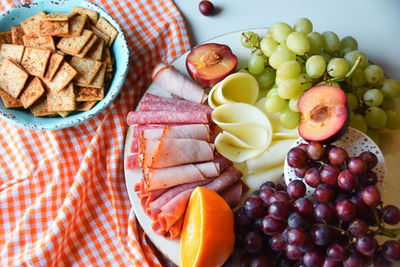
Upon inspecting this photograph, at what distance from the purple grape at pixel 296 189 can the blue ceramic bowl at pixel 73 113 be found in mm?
687

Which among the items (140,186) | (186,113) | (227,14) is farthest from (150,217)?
(227,14)

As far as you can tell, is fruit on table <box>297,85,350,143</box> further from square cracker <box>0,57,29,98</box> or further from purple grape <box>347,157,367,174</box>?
square cracker <box>0,57,29,98</box>

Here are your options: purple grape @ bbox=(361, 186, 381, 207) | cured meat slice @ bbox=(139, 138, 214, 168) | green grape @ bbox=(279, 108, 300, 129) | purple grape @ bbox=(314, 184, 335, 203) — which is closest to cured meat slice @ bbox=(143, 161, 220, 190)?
cured meat slice @ bbox=(139, 138, 214, 168)

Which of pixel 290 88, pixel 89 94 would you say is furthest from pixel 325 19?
pixel 89 94

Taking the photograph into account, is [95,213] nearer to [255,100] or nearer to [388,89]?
[255,100]

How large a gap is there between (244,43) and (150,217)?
27.1 inches

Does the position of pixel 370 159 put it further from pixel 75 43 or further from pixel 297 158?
pixel 75 43

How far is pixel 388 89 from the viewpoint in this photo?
3.85 ft

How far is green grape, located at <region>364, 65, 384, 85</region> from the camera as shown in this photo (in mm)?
1171

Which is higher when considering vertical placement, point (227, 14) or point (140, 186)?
point (227, 14)

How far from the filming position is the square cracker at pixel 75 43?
1.35m

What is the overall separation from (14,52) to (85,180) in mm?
528

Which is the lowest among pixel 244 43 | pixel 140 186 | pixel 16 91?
pixel 140 186

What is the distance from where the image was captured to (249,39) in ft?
4.33
